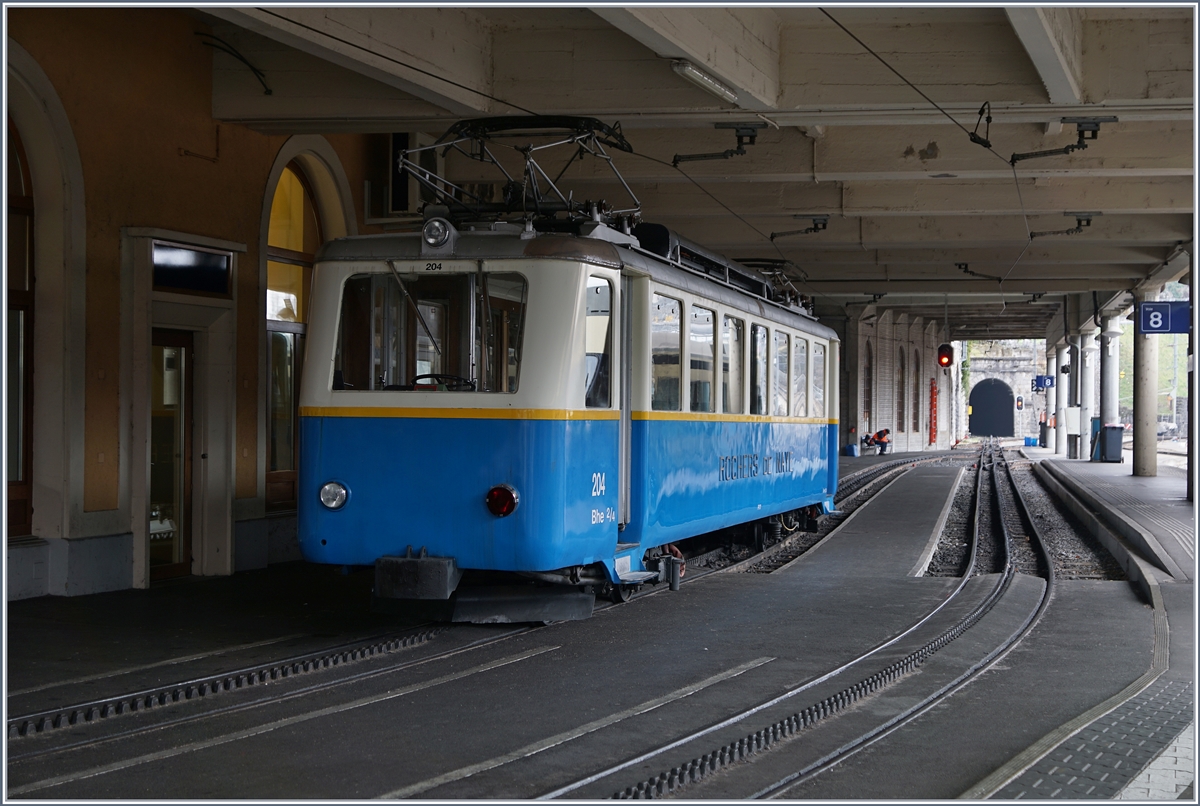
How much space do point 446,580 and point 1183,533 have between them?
36.9 feet

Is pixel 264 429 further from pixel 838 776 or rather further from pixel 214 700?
pixel 838 776

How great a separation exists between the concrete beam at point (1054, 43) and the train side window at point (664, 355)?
11.3 feet

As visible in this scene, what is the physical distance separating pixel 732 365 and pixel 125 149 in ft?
18.9

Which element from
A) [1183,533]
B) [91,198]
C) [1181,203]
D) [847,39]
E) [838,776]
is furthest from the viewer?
[1181,203]

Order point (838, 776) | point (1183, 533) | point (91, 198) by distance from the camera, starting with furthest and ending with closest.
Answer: point (1183, 533)
point (91, 198)
point (838, 776)

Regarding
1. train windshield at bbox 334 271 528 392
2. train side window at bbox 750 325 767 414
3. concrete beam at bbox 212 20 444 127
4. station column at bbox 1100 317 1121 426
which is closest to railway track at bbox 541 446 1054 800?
train side window at bbox 750 325 767 414

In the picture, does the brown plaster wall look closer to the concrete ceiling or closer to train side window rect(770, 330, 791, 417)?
the concrete ceiling

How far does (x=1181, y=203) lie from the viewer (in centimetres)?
1817

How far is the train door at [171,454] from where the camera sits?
38.1 feet

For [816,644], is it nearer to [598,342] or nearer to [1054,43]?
[598,342]

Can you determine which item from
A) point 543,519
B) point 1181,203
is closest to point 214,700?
point 543,519

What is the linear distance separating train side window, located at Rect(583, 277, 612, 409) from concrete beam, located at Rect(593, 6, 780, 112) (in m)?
2.12

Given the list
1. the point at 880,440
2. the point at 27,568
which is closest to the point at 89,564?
the point at 27,568

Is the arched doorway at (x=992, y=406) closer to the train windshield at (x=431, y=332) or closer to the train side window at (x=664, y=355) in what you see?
the train side window at (x=664, y=355)
